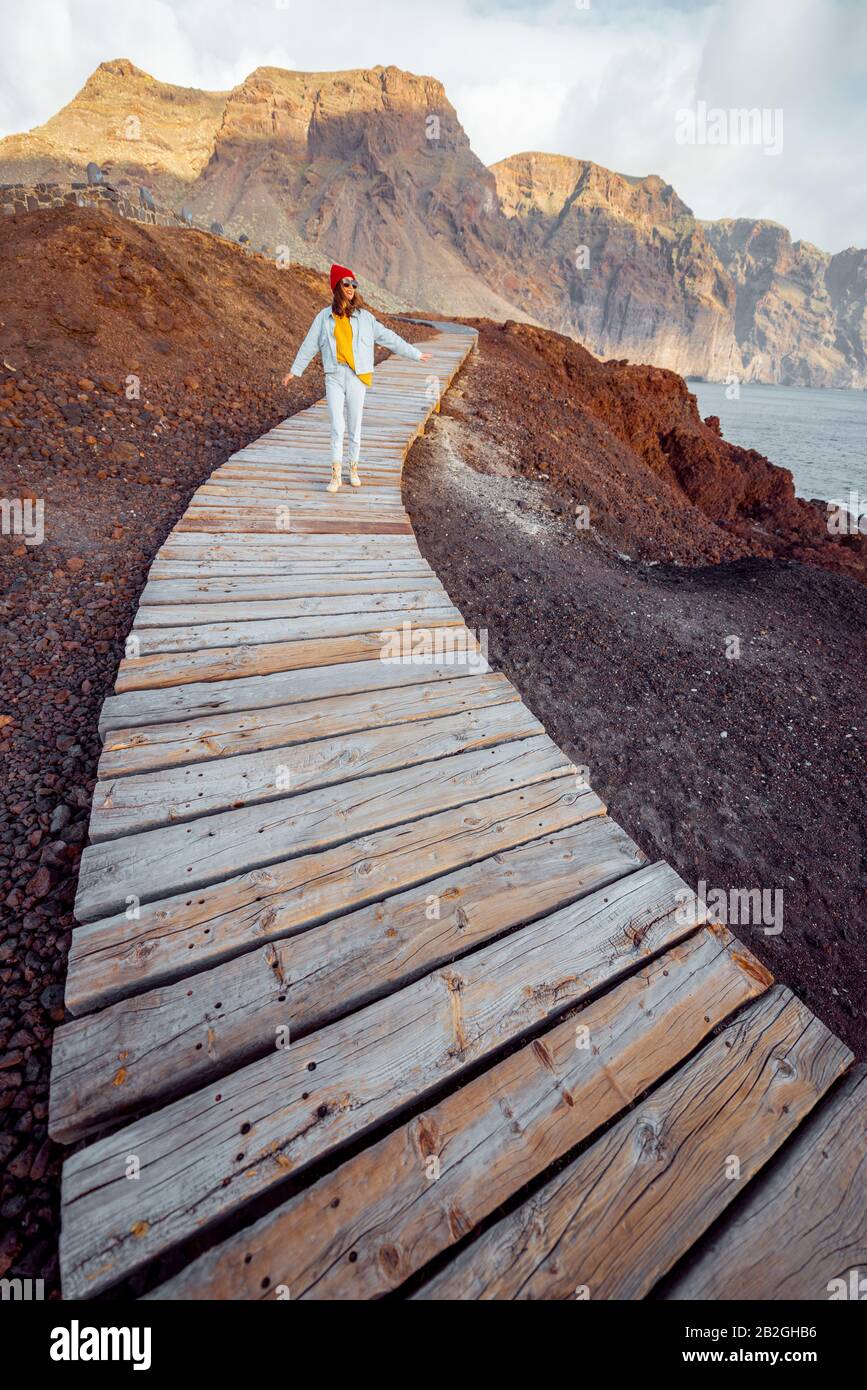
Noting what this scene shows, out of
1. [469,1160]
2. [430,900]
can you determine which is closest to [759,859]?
[430,900]

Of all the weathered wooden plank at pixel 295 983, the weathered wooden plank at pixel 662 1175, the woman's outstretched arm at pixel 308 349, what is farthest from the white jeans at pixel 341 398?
the weathered wooden plank at pixel 662 1175

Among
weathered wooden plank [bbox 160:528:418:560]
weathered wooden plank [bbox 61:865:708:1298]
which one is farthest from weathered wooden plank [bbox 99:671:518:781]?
weathered wooden plank [bbox 160:528:418:560]

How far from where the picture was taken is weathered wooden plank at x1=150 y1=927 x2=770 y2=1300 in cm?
141

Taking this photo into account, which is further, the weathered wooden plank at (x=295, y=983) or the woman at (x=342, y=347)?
the woman at (x=342, y=347)

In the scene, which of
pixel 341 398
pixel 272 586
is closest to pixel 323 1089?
pixel 272 586

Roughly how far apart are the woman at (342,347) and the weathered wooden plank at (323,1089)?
5.32 metres

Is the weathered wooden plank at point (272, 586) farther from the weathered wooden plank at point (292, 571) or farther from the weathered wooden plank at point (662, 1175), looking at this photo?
the weathered wooden plank at point (662, 1175)

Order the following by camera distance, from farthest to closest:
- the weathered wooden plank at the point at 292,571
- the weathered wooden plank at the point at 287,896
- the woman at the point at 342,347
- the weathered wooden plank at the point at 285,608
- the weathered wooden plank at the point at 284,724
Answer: the woman at the point at 342,347
the weathered wooden plank at the point at 292,571
the weathered wooden plank at the point at 285,608
the weathered wooden plank at the point at 284,724
the weathered wooden plank at the point at 287,896

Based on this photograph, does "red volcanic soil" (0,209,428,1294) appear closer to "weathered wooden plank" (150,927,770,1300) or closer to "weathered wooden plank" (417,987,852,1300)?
"weathered wooden plank" (150,927,770,1300)

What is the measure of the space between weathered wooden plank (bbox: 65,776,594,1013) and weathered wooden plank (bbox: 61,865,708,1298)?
0.41 metres

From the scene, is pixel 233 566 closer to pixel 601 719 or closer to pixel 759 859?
pixel 601 719

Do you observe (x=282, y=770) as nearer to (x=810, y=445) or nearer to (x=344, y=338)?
(x=344, y=338)

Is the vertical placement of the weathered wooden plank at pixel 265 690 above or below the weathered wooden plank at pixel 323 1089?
above

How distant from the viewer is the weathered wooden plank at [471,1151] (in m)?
1.41
